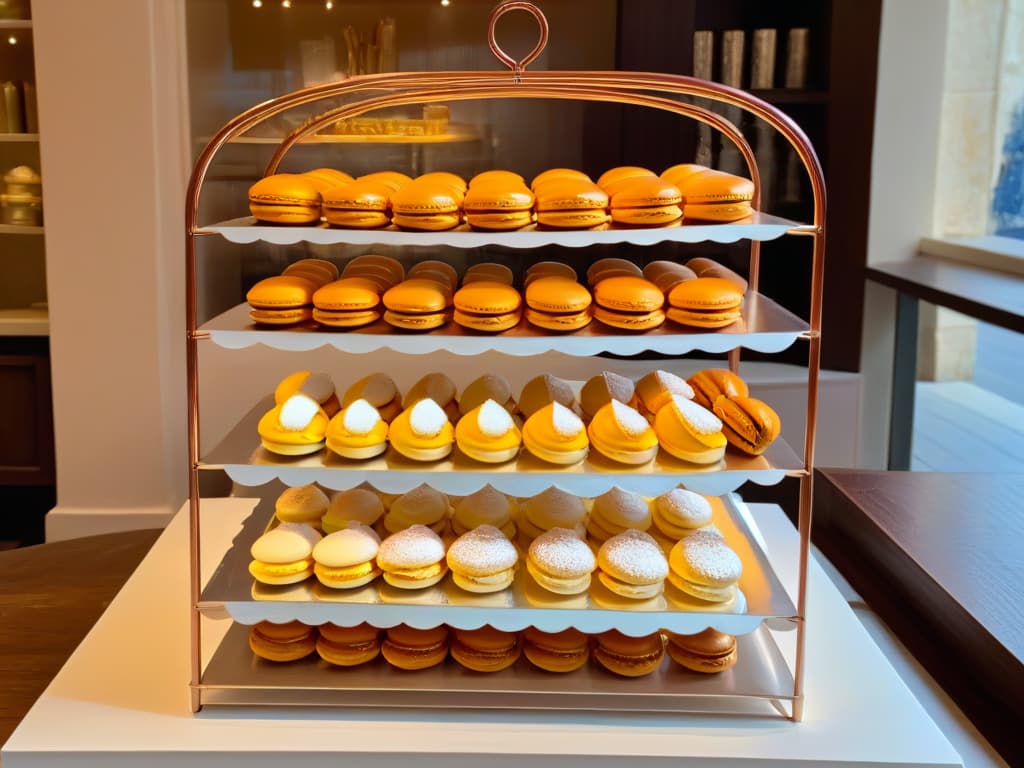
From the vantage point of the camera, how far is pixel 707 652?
1445 mm

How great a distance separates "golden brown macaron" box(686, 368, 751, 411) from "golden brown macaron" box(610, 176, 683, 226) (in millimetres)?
281

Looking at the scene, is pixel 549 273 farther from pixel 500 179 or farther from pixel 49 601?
pixel 49 601

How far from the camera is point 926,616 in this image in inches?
70.1

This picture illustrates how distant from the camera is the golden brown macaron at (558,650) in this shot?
1.45 meters

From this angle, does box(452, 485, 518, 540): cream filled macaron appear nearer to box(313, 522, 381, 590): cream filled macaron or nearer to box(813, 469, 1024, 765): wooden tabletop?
box(313, 522, 381, 590): cream filled macaron

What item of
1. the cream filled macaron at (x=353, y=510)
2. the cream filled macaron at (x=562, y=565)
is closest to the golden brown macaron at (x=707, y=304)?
the cream filled macaron at (x=562, y=565)

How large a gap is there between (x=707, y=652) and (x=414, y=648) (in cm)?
40

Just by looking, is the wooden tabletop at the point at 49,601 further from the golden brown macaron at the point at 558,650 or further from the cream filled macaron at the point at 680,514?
the cream filled macaron at the point at 680,514

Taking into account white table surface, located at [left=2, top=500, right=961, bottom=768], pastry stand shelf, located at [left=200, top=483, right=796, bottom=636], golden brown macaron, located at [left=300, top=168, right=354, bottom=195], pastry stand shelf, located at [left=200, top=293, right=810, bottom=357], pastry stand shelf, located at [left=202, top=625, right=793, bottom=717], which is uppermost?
golden brown macaron, located at [left=300, top=168, right=354, bottom=195]

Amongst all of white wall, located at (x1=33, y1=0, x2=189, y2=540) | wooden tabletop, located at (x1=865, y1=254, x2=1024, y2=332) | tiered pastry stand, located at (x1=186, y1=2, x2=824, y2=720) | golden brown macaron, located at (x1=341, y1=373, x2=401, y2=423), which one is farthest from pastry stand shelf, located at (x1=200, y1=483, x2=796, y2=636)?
white wall, located at (x1=33, y1=0, x2=189, y2=540)

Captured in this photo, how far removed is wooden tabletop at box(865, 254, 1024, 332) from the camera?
2393 mm

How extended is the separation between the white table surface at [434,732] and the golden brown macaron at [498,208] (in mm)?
638

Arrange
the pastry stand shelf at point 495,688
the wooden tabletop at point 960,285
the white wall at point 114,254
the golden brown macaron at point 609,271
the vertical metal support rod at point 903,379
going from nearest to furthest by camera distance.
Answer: the pastry stand shelf at point 495,688 → the golden brown macaron at point 609,271 → the wooden tabletop at point 960,285 → the white wall at point 114,254 → the vertical metal support rod at point 903,379

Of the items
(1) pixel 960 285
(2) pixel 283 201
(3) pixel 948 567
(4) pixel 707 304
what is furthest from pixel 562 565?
(1) pixel 960 285
